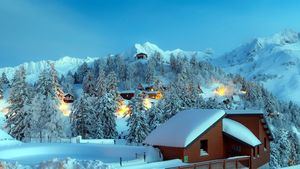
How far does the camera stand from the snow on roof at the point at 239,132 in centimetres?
2925

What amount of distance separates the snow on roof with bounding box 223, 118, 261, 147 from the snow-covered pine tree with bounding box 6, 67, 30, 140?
32544 mm

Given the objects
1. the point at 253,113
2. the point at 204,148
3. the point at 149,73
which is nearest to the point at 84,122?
the point at 253,113

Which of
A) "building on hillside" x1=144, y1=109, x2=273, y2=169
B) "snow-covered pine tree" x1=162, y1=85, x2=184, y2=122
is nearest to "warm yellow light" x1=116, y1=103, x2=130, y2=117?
"snow-covered pine tree" x1=162, y1=85, x2=184, y2=122

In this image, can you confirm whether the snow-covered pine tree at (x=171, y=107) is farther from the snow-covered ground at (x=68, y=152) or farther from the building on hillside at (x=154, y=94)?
the building on hillside at (x=154, y=94)

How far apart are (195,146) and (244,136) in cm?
444

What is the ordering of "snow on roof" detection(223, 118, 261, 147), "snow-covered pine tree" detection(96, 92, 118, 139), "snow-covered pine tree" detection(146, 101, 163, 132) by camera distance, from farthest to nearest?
"snow-covered pine tree" detection(96, 92, 118, 139), "snow-covered pine tree" detection(146, 101, 163, 132), "snow on roof" detection(223, 118, 261, 147)

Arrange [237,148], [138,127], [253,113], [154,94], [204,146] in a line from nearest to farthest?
[204,146], [237,148], [253,113], [138,127], [154,94]

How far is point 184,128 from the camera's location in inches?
1096

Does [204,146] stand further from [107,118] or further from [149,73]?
[149,73]

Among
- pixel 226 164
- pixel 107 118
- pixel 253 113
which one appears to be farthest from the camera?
pixel 107 118

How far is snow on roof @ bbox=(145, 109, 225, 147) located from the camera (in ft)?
88.1

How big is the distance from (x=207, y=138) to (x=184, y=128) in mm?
1771

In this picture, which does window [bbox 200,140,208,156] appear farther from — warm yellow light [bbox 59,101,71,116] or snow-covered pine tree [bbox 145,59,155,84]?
snow-covered pine tree [bbox 145,59,155,84]

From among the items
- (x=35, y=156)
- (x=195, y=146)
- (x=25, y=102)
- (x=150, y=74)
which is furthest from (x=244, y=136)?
(x=150, y=74)
